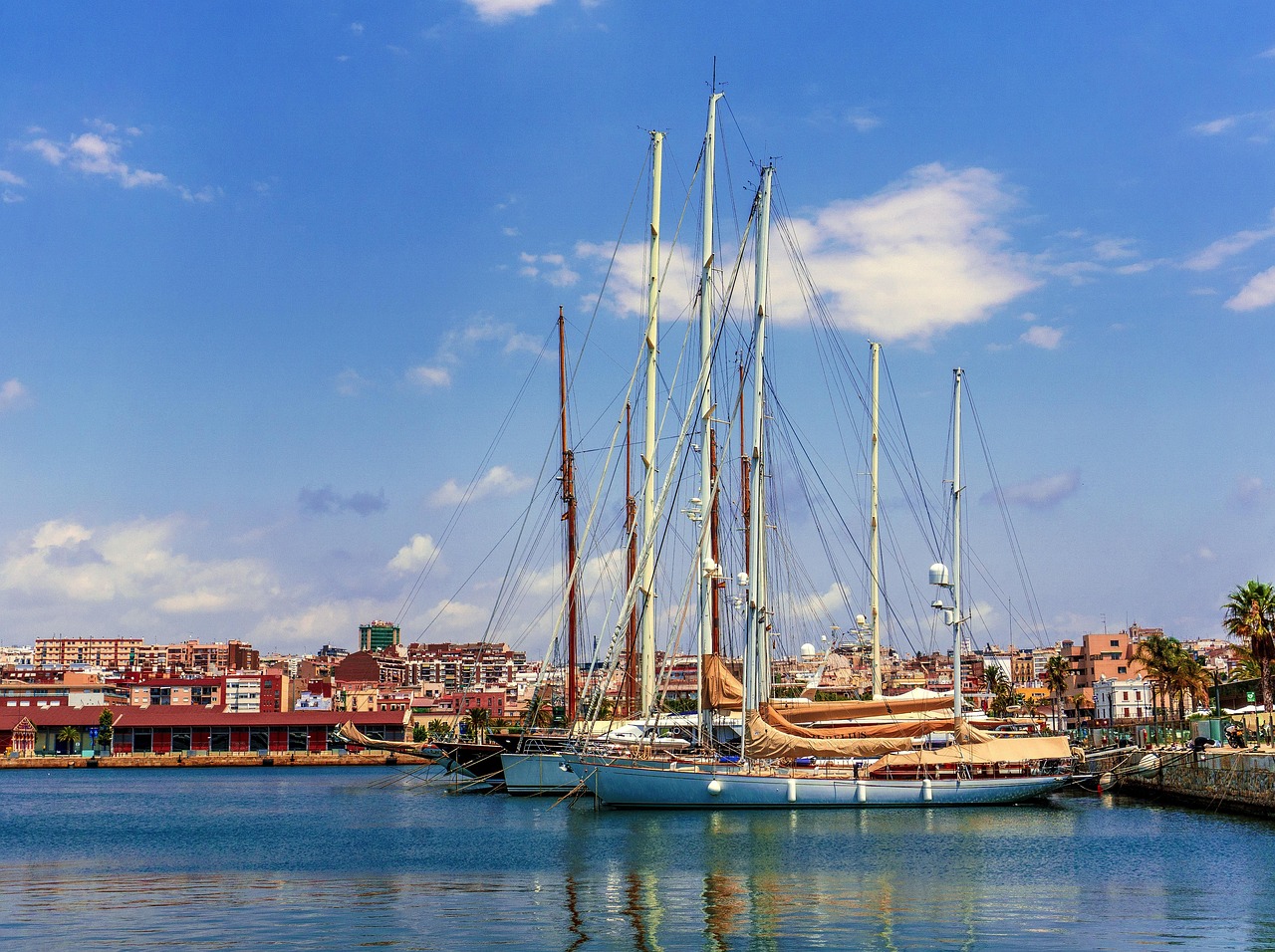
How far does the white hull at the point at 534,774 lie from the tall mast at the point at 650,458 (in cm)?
680

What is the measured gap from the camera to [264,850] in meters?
43.8

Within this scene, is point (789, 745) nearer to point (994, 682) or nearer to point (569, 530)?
point (569, 530)

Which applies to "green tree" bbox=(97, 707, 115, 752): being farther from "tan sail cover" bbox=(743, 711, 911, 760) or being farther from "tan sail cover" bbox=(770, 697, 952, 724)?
"tan sail cover" bbox=(743, 711, 911, 760)

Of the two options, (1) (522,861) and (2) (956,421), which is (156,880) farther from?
(2) (956,421)

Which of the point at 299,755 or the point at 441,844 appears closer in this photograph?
the point at 441,844

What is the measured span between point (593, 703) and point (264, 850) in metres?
14.7

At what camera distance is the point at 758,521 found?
51281mm

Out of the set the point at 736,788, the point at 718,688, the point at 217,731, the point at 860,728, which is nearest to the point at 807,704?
the point at 860,728

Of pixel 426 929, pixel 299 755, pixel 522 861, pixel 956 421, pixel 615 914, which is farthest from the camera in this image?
pixel 299 755

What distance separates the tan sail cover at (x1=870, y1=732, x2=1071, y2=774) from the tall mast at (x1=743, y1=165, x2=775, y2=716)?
19.1ft

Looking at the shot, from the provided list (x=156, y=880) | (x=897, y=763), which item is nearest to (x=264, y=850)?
(x=156, y=880)

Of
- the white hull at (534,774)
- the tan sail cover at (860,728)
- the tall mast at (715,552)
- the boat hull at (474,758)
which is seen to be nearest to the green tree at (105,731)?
the boat hull at (474,758)

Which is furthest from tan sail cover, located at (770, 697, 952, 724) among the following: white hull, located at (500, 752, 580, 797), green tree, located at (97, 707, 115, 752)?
green tree, located at (97, 707, 115, 752)

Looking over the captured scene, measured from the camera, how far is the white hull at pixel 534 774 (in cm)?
6334
